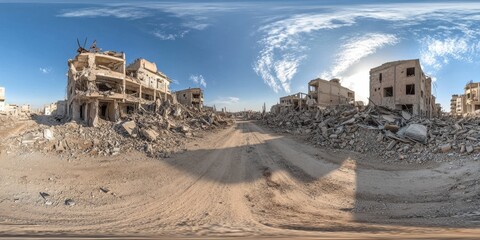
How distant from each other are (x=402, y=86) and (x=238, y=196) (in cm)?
2667

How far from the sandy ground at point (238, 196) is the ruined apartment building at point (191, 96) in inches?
1414

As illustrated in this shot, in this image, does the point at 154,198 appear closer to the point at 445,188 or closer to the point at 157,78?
the point at 445,188

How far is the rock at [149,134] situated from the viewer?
1639cm

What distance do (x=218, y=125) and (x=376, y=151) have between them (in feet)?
45.5

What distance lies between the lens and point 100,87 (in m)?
29.4

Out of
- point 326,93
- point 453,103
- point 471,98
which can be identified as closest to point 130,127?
point 326,93

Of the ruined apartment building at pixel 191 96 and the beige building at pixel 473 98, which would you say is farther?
the ruined apartment building at pixel 191 96

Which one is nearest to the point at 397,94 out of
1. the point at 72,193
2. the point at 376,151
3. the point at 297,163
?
the point at 376,151

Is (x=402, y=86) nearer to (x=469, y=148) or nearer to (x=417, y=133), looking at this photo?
(x=417, y=133)

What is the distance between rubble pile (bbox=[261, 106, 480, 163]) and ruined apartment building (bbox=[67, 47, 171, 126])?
16.7m

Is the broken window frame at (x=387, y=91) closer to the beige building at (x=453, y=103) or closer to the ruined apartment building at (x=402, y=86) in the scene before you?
the ruined apartment building at (x=402, y=86)

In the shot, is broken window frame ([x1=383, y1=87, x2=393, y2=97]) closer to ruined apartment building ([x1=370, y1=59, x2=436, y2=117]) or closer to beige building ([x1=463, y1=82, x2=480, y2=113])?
ruined apartment building ([x1=370, y1=59, x2=436, y2=117])

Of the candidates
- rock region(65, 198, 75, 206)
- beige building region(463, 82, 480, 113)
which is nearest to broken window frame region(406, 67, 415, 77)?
beige building region(463, 82, 480, 113)

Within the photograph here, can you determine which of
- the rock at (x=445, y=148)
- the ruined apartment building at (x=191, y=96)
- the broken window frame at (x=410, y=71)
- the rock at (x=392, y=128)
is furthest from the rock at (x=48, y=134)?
the ruined apartment building at (x=191, y=96)
